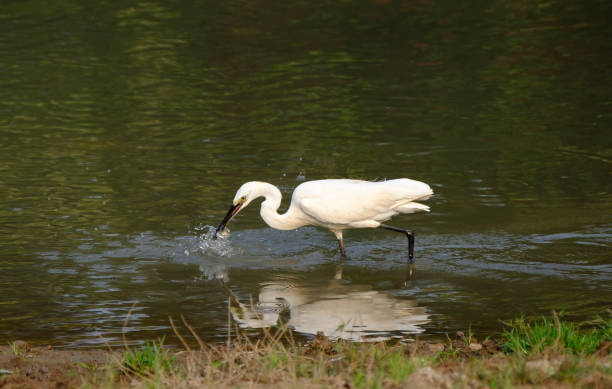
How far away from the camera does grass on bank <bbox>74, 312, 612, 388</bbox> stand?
15.9ft

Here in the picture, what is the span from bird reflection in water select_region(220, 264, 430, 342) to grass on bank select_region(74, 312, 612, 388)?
100 cm

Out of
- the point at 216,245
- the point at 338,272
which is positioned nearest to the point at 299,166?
the point at 216,245

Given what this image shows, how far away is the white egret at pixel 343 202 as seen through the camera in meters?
8.94

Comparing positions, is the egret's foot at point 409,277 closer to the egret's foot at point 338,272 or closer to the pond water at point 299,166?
the pond water at point 299,166

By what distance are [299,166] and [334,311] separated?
5194mm

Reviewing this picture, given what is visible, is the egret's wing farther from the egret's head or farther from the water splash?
the water splash

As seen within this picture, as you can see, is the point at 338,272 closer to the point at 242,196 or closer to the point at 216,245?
the point at 242,196

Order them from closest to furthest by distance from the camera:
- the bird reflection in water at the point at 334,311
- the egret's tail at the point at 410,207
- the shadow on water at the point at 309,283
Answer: the bird reflection in water at the point at 334,311, the shadow on water at the point at 309,283, the egret's tail at the point at 410,207

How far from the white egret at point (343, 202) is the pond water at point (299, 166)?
46 centimetres

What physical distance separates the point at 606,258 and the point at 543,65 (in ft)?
35.4

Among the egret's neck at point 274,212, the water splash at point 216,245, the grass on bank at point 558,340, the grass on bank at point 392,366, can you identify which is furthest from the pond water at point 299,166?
the grass on bank at point 558,340

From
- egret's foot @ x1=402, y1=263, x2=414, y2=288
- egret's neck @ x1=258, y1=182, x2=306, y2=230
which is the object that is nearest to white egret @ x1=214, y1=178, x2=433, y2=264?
egret's neck @ x1=258, y1=182, x2=306, y2=230

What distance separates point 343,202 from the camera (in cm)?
894

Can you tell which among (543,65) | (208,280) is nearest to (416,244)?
(208,280)
